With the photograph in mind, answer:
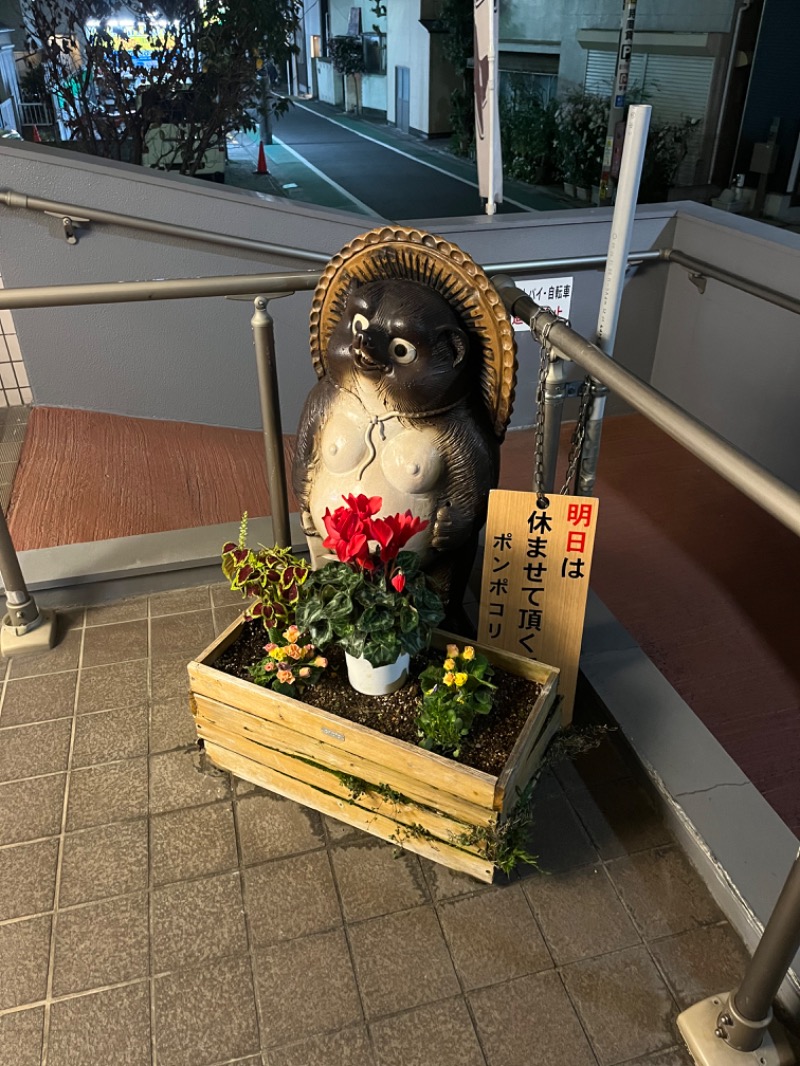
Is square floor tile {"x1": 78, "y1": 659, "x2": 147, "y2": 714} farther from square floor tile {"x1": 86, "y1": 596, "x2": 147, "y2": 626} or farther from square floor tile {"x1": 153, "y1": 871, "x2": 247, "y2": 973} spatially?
square floor tile {"x1": 153, "y1": 871, "x2": 247, "y2": 973}

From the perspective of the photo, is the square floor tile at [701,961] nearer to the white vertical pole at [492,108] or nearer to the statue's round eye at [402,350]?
the statue's round eye at [402,350]

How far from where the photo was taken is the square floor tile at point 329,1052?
4.71ft

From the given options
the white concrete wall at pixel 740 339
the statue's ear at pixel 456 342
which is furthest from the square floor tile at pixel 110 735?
the white concrete wall at pixel 740 339

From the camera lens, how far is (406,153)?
14.2m

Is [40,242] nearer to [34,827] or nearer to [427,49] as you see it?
[34,827]

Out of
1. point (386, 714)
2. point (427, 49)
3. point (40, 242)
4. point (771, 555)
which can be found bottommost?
point (771, 555)

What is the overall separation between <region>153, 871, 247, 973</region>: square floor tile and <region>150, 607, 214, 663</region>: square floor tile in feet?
2.66

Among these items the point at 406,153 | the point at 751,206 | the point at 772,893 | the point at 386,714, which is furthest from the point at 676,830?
the point at 406,153

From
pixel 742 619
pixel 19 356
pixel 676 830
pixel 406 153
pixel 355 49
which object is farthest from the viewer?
pixel 355 49

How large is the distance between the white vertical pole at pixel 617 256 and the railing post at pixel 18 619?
1762 mm

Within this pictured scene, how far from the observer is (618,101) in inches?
318

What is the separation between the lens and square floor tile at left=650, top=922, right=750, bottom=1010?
5.08 ft

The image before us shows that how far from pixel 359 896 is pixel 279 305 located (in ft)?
10.2

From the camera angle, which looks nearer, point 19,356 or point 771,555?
point 771,555
